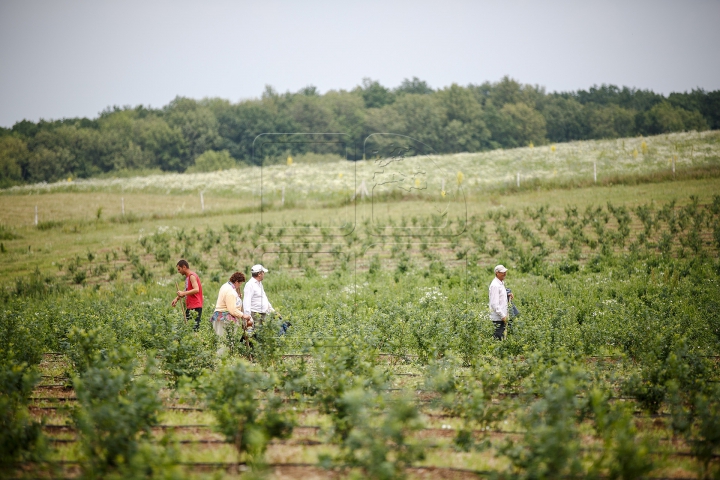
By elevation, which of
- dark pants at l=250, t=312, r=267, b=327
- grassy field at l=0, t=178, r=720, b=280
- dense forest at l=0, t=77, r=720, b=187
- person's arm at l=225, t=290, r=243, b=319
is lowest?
dark pants at l=250, t=312, r=267, b=327

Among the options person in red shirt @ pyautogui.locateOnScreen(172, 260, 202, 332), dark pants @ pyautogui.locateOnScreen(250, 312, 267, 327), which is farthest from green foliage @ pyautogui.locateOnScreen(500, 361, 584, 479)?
person in red shirt @ pyautogui.locateOnScreen(172, 260, 202, 332)

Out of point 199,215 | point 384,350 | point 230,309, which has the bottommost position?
point 384,350

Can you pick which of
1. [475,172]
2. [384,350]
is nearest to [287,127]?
[475,172]

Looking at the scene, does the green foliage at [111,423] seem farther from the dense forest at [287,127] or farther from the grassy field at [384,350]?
the dense forest at [287,127]

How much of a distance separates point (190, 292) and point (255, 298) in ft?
5.04

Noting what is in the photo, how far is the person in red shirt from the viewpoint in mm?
10883

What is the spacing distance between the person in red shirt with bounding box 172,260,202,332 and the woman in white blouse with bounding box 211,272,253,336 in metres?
0.66

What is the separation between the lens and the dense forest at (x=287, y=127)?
73.1 meters

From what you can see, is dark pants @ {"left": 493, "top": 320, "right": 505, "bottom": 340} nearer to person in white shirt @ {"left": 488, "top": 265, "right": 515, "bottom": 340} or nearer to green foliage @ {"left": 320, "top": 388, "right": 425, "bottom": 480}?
Answer: person in white shirt @ {"left": 488, "top": 265, "right": 515, "bottom": 340}

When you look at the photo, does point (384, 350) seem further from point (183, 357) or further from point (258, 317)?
point (183, 357)

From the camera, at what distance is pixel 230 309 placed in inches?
391

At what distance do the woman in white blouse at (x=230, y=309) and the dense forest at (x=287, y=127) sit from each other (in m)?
62.9

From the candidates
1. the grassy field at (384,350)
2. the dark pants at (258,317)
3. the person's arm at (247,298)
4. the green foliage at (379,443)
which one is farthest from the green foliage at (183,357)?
the green foliage at (379,443)

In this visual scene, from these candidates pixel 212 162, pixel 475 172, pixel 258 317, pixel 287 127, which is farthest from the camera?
pixel 287 127
